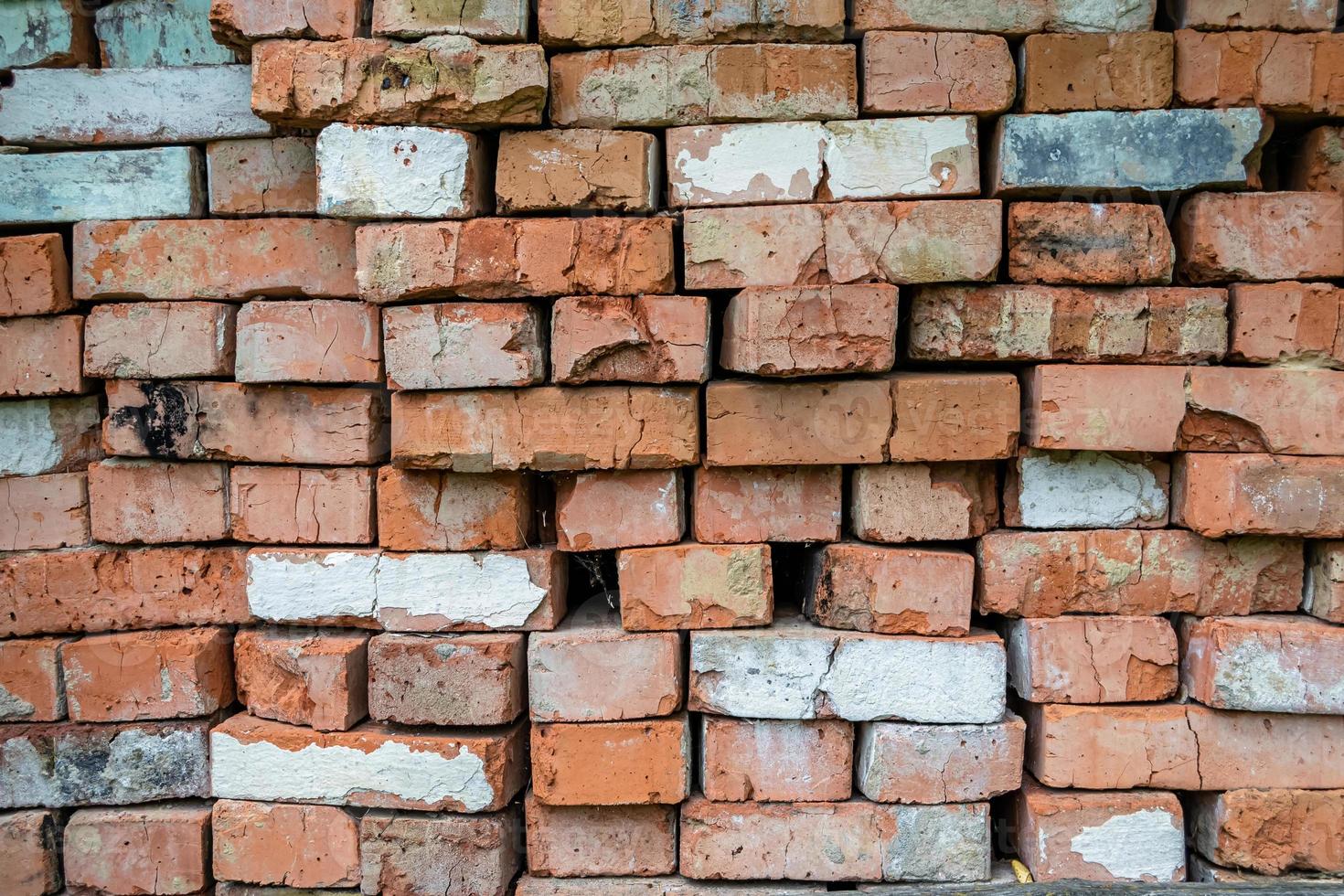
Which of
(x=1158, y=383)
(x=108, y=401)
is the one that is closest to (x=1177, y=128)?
(x=1158, y=383)

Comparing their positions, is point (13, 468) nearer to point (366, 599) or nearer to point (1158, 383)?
point (366, 599)

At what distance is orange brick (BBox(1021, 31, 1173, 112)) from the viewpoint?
2.43 meters

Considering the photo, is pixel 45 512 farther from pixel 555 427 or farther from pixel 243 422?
pixel 555 427

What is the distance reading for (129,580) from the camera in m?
2.69

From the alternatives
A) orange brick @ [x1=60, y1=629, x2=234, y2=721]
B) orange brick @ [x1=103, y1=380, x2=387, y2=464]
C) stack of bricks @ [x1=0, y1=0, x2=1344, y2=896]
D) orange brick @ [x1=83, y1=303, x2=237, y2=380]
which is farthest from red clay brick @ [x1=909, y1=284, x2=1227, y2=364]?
orange brick @ [x1=60, y1=629, x2=234, y2=721]

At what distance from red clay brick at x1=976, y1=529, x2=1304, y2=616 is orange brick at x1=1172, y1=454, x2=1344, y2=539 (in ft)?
0.42

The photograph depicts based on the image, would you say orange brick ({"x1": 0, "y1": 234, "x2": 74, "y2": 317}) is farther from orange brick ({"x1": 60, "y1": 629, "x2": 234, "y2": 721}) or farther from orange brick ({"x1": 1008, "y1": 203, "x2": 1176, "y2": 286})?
orange brick ({"x1": 1008, "y1": 203, "x2": 1176, "y2": 286})

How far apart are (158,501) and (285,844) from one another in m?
1.17

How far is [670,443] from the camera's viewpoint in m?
2.45

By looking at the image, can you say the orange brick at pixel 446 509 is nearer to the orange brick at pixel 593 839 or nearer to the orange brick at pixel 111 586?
the orange brick at pixel 111 586

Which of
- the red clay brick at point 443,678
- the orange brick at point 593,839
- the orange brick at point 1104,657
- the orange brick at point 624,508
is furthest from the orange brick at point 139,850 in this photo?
the orange brick at point 1104,657

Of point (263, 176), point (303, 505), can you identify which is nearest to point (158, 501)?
point (303, 505)

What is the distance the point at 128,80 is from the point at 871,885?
11.5ft

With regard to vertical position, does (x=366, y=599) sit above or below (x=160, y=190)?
below
